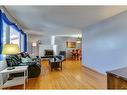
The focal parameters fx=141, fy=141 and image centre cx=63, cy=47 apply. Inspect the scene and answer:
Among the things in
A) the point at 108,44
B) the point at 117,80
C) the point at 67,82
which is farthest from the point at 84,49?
the point at 117,80

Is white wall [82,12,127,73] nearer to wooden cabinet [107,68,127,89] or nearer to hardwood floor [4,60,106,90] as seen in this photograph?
hardwood floor [4,60,106,90]

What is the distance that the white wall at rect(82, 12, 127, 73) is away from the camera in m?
4.61

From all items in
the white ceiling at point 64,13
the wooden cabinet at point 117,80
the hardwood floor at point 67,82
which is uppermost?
the white ceiling at point 64,13

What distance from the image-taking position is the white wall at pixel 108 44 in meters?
4.61

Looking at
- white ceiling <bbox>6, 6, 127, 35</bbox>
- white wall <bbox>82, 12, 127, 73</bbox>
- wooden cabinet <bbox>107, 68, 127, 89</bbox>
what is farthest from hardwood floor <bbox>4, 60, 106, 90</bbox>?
wooden cabinet <bbox>107, 68, 127, 89</bbox>

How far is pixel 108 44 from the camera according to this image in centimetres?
554

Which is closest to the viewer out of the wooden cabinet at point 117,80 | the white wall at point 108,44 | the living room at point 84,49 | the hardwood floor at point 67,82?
the wooden cabinet at point 117,80

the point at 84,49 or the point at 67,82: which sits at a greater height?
the point at 84,49

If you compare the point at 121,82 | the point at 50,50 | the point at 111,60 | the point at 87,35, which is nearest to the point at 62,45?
the point at 50,50

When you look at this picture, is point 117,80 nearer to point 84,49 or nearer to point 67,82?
point 67,82

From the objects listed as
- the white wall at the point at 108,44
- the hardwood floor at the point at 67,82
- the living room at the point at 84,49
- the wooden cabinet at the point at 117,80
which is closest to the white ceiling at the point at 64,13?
the living room at the point at 84,49

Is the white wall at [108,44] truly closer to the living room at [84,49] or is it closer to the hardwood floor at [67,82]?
the living room at [84,49]
